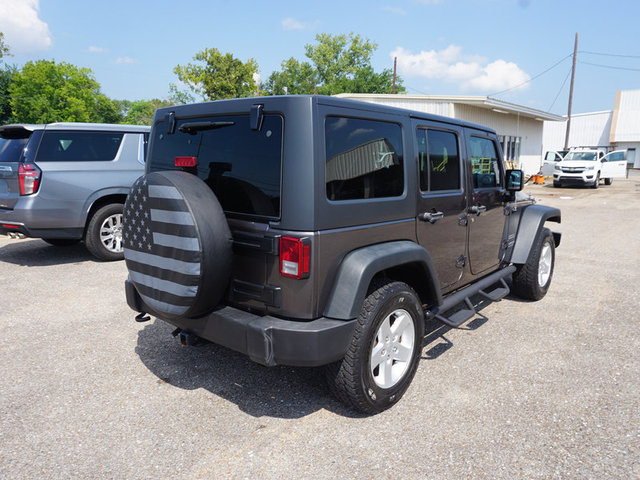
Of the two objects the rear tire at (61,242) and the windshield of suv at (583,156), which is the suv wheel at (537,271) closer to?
the rear tire at (61,242)

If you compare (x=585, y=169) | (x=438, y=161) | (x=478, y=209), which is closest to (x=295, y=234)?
(x=438, y=161)

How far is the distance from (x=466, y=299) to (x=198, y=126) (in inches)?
100

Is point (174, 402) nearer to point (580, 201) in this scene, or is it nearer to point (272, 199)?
point (272, 199)

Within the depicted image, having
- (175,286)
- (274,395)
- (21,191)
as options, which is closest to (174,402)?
(274,395)

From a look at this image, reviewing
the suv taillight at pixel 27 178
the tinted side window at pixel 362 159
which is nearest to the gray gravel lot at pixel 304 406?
the tinted side window at pixel 362 159

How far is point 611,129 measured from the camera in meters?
49.5

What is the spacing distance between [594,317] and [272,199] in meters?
3.95

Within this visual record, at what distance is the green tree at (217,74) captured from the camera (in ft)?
131

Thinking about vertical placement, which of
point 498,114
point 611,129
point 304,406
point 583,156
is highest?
point 611,129

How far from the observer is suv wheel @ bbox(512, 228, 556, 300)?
195 inches

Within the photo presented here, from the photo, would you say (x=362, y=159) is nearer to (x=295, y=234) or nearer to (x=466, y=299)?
(x=295, y=234)

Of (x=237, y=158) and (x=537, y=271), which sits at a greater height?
(x=237, y=158)

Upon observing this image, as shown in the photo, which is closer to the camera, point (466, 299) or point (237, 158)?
point (237, 158)

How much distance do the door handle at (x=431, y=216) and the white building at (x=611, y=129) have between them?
54.3 m
